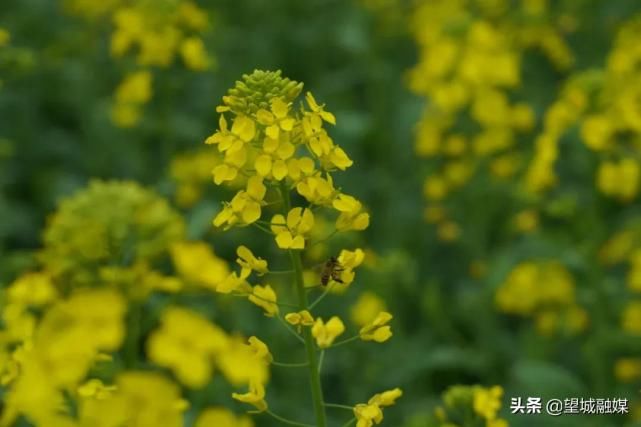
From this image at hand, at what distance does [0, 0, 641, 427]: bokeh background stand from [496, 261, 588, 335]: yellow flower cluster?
1 cm

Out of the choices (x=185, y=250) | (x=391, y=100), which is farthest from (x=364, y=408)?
(x=391, y=100)

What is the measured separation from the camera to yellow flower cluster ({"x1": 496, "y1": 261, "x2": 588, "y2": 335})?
4.79m

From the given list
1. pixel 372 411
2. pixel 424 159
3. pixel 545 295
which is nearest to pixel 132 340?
pixel 372 411

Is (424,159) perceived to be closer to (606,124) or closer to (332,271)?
(606,124)

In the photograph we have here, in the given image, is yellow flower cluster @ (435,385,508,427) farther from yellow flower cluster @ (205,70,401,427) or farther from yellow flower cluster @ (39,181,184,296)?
yellow flower cluster @ (39,181,184,296)

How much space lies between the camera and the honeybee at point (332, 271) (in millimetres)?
2235

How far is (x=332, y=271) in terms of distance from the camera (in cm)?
225

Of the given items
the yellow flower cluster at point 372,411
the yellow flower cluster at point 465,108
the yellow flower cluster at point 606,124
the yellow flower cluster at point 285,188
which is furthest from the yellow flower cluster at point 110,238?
the yellow flower cluster at point 465,108

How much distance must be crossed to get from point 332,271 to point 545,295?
2793mm

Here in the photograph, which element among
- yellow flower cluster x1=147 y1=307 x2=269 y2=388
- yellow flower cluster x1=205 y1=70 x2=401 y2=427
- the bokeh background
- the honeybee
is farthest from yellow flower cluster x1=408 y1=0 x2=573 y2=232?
yellow flower cluster x1=147 y1=307 x2=269 y2=388

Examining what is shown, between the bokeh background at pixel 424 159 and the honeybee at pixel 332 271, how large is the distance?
0.82 meters

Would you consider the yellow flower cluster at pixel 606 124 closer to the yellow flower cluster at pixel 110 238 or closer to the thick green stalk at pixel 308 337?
the yellow flower cluster at pixel 110 238

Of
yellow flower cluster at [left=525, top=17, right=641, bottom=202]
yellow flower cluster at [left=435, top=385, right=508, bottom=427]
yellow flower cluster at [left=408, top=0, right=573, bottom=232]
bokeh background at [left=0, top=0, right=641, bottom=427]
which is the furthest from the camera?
yellow flower cluster at [left=408, top=0, right=573, bottom=232]

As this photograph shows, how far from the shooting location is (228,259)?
5.58m
